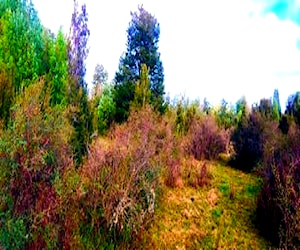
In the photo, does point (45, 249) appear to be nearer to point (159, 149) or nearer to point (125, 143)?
point (125, 143)

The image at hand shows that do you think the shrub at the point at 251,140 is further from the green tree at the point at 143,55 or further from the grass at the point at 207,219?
the green tree at the point at 143,55

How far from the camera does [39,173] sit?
21.5 ft

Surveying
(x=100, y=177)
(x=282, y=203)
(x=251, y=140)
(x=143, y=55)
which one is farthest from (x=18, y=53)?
(x=143, y=55)

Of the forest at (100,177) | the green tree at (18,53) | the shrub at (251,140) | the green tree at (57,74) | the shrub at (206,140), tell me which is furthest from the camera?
the shrub at (206,140)

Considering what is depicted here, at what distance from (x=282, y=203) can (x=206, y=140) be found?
348 inches

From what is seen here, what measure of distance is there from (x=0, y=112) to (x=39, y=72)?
97.5 inches

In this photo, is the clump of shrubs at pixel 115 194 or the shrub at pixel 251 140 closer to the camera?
the clump of shrubs at pixel 115 194

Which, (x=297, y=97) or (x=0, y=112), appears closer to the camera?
(x=0, y=112)

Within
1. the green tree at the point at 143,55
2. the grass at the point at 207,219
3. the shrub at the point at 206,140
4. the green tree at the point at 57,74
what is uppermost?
the green tree at the point at 143,55

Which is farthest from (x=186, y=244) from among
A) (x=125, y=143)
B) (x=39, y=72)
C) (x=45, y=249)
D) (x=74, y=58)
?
(x=74, y=58)

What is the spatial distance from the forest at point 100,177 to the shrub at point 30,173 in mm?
17

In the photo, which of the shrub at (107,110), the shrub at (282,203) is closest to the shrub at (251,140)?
the shrub at (282,203)

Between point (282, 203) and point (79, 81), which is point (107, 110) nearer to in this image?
point (79, 81)

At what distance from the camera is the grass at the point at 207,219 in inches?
318
